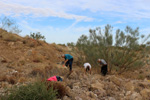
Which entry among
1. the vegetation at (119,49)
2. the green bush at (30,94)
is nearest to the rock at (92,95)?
the green bush at (30,94)

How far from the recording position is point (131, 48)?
12734mm

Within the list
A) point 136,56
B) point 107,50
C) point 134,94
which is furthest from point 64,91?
point 136,56

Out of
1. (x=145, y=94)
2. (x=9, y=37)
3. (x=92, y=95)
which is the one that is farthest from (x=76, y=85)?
(x=9, y=37)

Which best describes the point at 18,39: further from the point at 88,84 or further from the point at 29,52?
the point at 88,84

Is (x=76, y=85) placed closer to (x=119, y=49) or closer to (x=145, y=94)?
(x=145, y=94)

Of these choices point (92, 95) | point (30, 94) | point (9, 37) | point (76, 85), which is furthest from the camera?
point (9, 37)

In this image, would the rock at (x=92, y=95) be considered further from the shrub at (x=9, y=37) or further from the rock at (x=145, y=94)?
the shrub at (x=9, y=37)

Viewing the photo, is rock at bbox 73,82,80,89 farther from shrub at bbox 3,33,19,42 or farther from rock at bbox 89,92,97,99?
shrub at bbox 3,33,19,42

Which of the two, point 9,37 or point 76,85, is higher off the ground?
point 9,37

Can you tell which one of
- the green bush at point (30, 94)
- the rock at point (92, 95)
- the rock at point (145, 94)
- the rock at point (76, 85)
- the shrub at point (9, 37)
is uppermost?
the shrub at point (9, 37)

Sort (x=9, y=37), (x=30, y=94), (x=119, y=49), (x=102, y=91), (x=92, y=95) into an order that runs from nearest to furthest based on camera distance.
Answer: (x=30, y=94) < (x=92, y=95) < (x=102, y=91) < (x=119, y=49) < (x=9, y=37)

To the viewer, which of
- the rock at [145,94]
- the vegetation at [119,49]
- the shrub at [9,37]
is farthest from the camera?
the shrub at [9,37]

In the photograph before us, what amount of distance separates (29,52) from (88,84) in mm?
12398

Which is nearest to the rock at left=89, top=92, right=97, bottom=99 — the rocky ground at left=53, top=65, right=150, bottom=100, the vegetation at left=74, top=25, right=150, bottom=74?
the rocky ground at left=53, top=65, right=150, bottom=100
